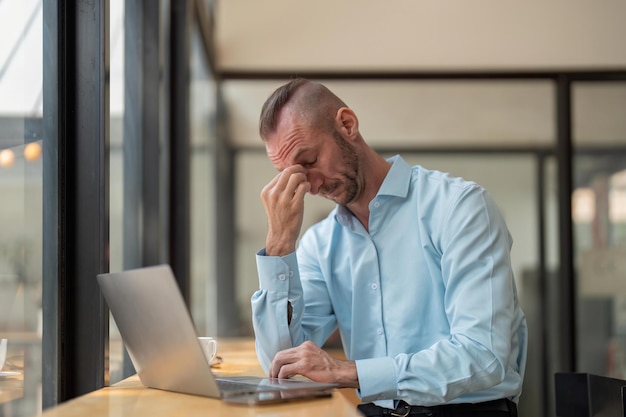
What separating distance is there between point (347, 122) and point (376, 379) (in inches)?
26.4

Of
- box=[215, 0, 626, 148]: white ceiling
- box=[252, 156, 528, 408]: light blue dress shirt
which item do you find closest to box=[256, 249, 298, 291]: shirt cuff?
box=[252, 156, 528, 408]: light blue dress shirt

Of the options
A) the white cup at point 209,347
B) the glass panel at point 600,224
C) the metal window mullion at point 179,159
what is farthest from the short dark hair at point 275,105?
the glass panel at point 600,224

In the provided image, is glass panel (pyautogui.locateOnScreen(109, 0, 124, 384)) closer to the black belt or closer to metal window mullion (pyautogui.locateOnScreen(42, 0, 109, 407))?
metal window mullion (pyautogui.locateOnScreen(42, 0, 109, 407))

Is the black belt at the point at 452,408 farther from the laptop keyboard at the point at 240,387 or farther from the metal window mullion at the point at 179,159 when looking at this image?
the metal window mullion at the point at 179,159

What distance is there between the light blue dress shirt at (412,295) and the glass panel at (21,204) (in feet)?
1.69

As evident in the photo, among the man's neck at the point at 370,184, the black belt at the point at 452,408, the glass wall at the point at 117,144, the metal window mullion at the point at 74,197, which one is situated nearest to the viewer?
the metal window mullion at the point at 74,197

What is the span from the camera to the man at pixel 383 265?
5.63 ft

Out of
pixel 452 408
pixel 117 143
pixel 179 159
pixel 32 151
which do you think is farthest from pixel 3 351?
pixel 179 159

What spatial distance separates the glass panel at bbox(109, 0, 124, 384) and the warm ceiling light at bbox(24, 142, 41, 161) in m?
0.65

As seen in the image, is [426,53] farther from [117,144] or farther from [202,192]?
[117,144]

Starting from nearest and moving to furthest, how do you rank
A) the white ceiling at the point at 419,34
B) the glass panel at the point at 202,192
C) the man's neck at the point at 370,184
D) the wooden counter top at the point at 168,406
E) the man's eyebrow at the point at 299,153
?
the wooden counter top at the point at 168,406 → the man's eyebrow at the point at 299,153 → the man's neck at the point at 370,184 → the glass panel at the point at 202,192 → the white ceiling at the point at 419,34

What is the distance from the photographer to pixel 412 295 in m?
1.94

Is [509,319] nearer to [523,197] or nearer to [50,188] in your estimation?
[50,188]

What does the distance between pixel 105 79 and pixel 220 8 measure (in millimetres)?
3122
